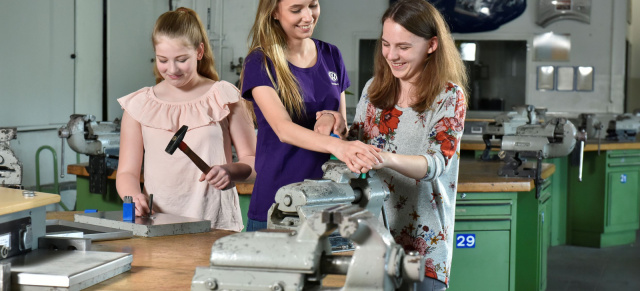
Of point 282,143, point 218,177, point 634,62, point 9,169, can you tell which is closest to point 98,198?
point 9,169

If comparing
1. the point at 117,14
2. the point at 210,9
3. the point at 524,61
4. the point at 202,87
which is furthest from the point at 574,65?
the point at 202,87

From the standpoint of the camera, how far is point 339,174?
1663mm

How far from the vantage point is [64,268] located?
1.53 metres

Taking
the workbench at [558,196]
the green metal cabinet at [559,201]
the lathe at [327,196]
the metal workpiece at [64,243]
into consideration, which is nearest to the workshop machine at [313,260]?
the lathe at [327,196]

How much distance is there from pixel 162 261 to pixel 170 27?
86 centimetres

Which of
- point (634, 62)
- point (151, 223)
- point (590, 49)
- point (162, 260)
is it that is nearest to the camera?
point (162, 260)

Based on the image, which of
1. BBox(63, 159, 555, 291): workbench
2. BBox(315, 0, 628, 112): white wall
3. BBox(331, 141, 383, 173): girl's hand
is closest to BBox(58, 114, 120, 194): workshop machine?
BBox(63, 159, 555, 291): workbench

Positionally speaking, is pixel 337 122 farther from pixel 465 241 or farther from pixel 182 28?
pixel 465 241

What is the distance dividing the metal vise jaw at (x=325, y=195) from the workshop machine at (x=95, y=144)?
279 centimetres

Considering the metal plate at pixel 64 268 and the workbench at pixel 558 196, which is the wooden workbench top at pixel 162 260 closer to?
the metal plate at pixel 64 268

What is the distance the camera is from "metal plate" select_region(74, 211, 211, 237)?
205cm

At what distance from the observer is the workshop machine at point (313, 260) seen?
3.92 feet

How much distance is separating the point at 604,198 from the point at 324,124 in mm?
5217

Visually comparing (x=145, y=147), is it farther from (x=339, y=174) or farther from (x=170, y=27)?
(x=339, y=174)
